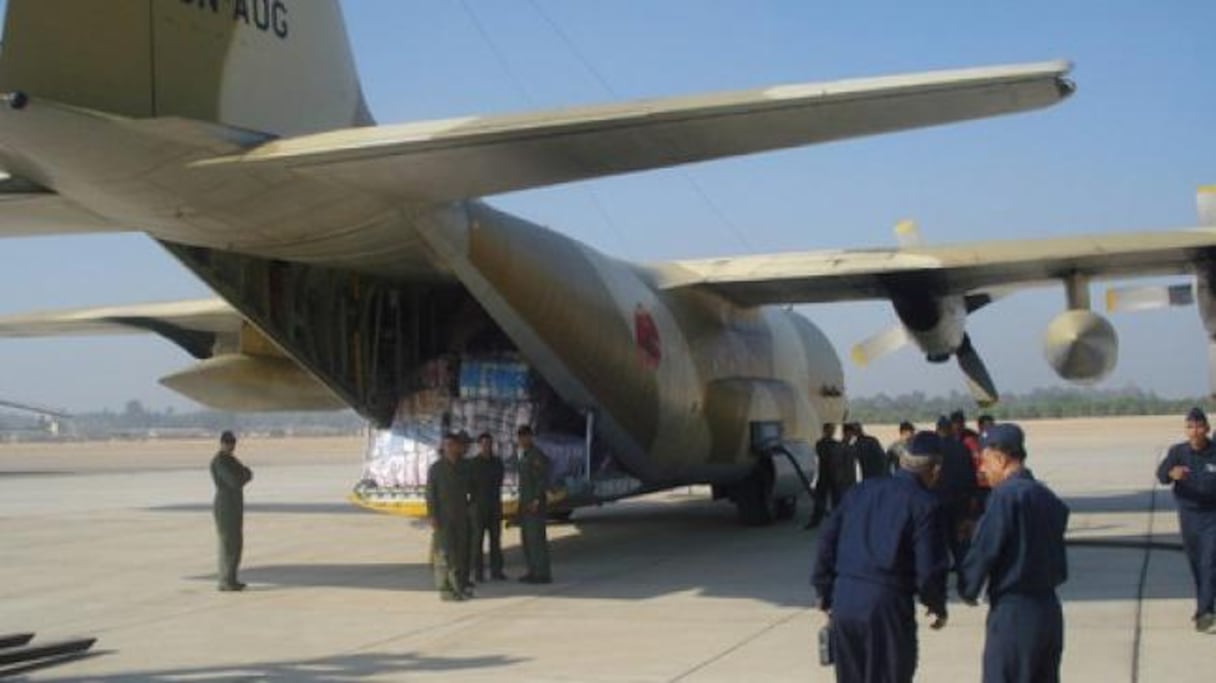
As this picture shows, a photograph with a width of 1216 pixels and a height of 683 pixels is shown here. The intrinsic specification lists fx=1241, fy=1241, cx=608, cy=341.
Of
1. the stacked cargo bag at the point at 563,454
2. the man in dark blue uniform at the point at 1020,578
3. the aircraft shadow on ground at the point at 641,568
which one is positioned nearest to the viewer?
the man in dark blue uniform at the point at 1020,578

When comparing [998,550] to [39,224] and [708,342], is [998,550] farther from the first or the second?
[708,342]

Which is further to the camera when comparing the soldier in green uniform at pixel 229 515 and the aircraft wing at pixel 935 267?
the aircraft wing at pixel 935 267

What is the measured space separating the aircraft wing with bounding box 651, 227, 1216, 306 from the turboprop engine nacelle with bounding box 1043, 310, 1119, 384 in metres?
0.88

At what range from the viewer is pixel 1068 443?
46.5 meters

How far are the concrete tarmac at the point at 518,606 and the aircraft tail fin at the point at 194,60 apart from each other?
12.7 feet

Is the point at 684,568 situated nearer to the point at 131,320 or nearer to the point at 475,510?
the point at 475,510

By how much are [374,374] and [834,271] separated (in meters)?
5.74

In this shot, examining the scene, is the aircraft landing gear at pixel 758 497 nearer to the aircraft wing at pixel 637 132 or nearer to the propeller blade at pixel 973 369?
the propeller blade at pixel 973 369

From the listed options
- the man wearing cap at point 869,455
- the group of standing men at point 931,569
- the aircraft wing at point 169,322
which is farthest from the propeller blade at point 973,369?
the group of standing men at point 931,569

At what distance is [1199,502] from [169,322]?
554 inches

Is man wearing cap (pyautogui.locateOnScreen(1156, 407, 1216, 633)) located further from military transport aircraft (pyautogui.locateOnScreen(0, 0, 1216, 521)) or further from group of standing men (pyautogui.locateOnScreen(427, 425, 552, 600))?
group of standing men (pyautogui.locateOnScreen(427, 425, 552, 600))

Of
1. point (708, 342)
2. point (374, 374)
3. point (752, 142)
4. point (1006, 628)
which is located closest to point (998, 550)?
point (1006, 628)

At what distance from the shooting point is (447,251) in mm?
11156

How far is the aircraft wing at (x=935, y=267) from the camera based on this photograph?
14.4 m
